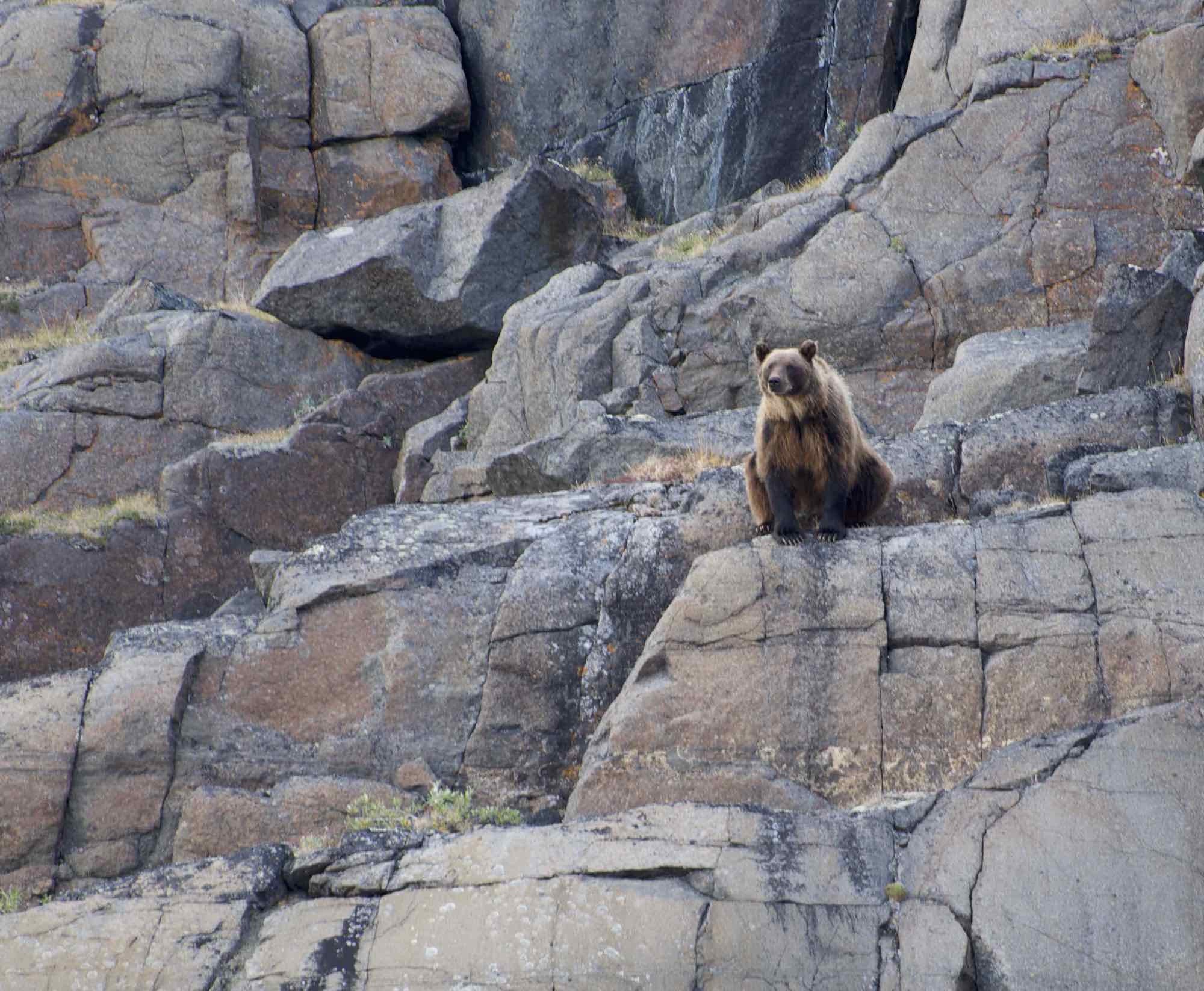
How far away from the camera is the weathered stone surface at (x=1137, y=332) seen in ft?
56.9

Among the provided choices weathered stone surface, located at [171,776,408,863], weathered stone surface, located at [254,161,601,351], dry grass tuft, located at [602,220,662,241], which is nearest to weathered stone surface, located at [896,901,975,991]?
weathered stone surface, located at [171,776,408,863]

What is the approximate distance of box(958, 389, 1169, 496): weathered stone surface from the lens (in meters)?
14.8

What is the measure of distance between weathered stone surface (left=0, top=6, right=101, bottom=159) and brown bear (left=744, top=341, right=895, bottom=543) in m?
23.7

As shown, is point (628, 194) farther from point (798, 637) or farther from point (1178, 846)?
point (1178, 846)

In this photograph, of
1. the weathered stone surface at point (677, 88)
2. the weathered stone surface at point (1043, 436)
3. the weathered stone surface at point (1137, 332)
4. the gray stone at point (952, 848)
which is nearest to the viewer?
the gray stone at point (952, 848)

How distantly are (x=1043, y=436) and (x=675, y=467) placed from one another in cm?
411

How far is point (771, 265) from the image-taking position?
23.3 meters

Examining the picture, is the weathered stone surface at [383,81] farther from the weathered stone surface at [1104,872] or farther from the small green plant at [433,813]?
the weathered stone surface at [1104,872]

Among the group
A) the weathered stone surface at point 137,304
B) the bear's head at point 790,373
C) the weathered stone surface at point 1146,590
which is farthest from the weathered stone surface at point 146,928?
the weathered stone surface at point 137,304

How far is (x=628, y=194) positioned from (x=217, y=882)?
952 inches

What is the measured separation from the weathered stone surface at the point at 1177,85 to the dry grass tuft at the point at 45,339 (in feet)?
61.5

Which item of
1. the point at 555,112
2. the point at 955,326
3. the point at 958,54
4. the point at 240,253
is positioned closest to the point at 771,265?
the point at 955,326

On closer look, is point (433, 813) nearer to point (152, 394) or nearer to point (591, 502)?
point (591, 502)

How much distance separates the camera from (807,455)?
1319 centimetres
